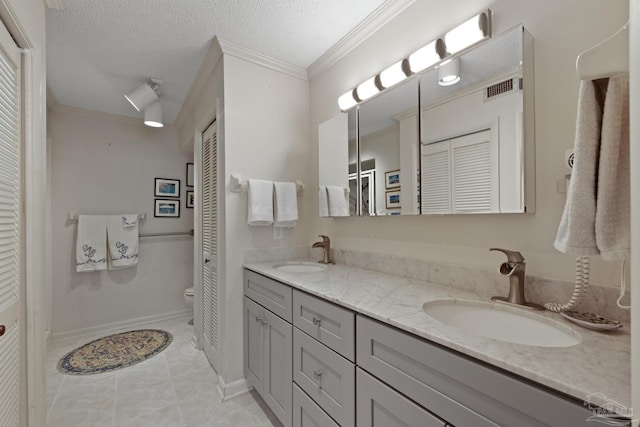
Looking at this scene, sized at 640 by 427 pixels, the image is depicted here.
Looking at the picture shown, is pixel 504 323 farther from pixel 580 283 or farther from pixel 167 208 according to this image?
pixel 167 208

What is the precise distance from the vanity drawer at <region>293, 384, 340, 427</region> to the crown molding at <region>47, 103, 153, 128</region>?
3.25 m

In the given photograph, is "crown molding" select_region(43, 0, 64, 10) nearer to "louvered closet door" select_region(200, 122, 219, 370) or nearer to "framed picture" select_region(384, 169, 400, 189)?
"louvered closet door" select_region(200, 122, 219, 370)

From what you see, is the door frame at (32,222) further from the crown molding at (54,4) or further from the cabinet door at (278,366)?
the cabinet door at (278,366)

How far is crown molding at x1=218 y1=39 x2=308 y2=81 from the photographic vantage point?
186 cm

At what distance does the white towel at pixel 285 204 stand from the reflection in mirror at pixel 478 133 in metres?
0.95

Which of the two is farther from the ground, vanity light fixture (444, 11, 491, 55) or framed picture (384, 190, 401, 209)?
vanity light fixture (444, 11, 491, 55)

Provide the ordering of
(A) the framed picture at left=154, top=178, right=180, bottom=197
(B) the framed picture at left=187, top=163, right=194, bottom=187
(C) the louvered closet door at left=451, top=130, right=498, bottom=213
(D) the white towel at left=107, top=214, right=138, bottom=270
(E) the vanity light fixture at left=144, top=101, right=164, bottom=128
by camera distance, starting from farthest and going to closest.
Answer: (B) the framed picture at left=187, top=163, right=194, bottom=187 < (A) the framed picture at left=154, top=178, right=180, bottom=197 < (D) the white towel at left=107, top=214, right=138, bottom=270 < (E) the vanity light fixture at left=144, top=101, right=164, bottom=128 < (C) the louvered closet door at left=451, top=130, right=498, bottom=213

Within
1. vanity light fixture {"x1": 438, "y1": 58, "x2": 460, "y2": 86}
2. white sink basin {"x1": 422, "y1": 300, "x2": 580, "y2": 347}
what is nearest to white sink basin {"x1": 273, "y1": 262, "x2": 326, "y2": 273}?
white sink basin {"x1": 422, "y1": 300, "x2": 580, "y2": 347}

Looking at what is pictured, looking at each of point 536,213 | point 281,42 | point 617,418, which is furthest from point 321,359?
point 281,42

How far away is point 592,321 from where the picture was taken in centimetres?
79

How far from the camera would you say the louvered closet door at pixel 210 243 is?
2137 mm

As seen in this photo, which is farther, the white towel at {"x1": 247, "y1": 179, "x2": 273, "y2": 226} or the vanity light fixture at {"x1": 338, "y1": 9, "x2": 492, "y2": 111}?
the white towel at {"x1": 247, "y1": 179, "x2": 273, "y2": 226}

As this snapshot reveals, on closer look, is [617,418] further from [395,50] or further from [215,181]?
[215,181]

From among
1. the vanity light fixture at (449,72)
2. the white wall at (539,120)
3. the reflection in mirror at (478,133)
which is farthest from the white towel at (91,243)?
the vanity light fixture at (449,72)
